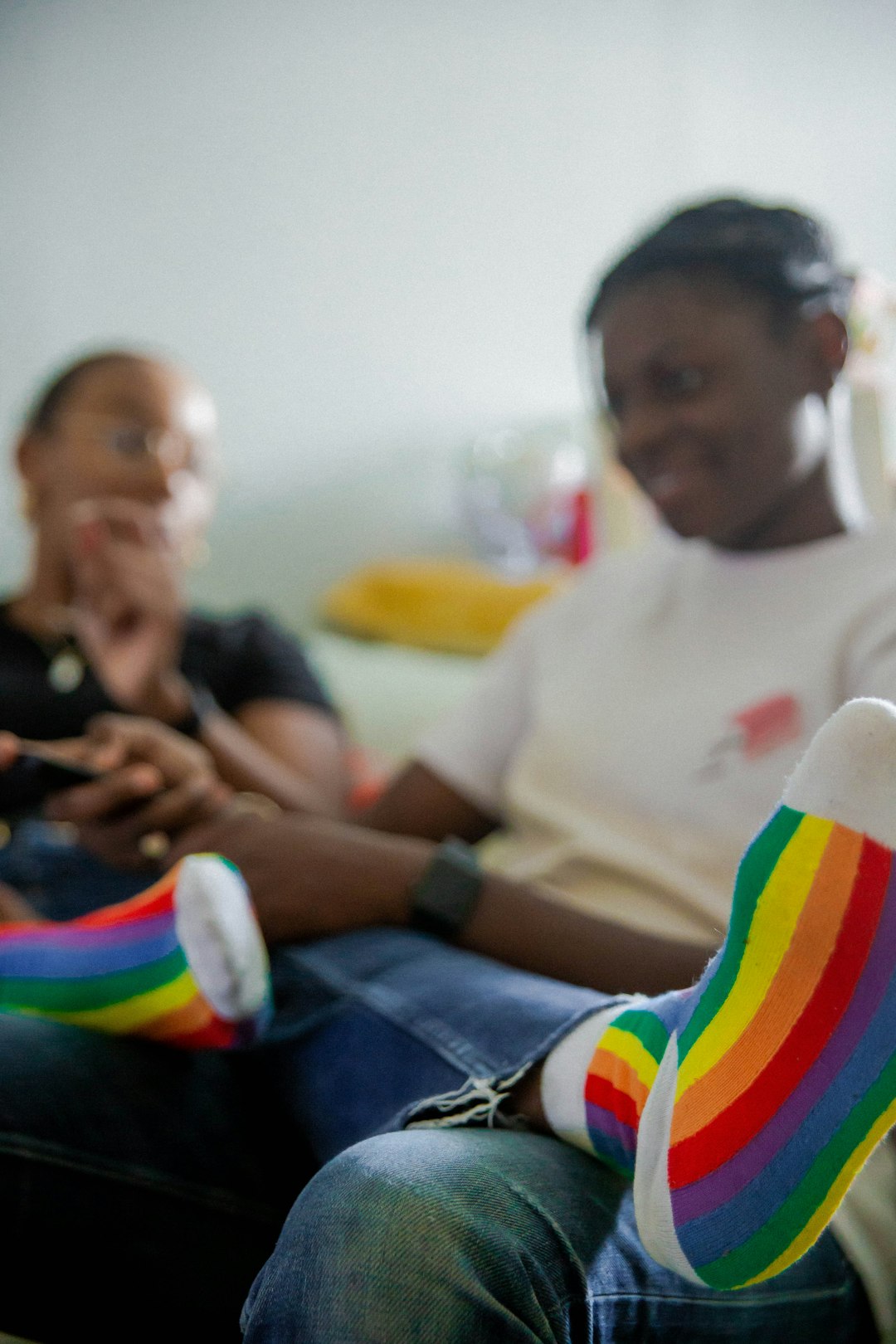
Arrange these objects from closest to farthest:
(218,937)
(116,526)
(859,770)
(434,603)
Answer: (859,770) → (218,937) → (116,526) → (434,603)

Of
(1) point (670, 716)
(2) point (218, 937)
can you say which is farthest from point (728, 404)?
(2) point (218, 937)

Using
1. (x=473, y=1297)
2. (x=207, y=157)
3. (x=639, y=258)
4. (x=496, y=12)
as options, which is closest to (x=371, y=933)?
(x=473, y=1297)

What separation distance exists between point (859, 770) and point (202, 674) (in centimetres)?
92

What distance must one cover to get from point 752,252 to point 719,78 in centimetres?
148

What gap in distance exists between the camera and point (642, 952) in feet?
2.08

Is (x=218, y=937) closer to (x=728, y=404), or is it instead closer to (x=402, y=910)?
(x=402, y=910)

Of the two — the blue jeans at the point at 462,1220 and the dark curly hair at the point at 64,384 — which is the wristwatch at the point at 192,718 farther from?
the blue jeans at the point at 462,1220

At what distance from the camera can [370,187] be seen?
190 cm

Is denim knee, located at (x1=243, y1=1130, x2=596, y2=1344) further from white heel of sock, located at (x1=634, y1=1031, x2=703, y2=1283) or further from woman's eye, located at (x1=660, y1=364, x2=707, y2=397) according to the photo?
woman's eye, located at (x1=660, y1=364, x2=707, y2=397)

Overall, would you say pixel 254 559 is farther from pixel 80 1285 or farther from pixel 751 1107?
pixel 751 1107

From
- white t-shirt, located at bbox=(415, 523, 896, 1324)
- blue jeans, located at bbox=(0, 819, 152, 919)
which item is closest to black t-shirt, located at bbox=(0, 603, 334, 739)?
blue jeans, located at bbox=(0, 819, 152, 919)

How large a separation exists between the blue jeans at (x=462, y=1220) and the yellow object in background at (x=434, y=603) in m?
0.92

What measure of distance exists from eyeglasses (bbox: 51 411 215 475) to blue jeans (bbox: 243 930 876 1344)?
2.63 feet

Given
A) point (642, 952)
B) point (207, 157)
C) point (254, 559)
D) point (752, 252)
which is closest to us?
point (642, 952)
